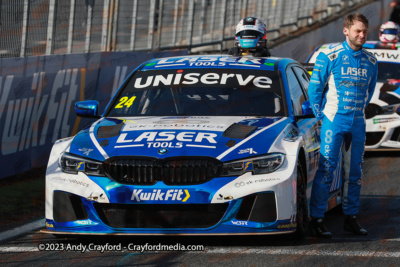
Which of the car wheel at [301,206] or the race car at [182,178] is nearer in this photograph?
the race car at [182,178]

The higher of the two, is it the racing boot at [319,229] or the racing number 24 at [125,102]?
the racing number 24 at [125,102]

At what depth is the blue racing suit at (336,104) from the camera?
25.3ft

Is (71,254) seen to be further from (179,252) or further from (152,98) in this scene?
(152,98)

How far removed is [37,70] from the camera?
12078mm

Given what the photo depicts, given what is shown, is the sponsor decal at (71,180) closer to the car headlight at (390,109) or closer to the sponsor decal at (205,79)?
the sponsor decal at (205,79)

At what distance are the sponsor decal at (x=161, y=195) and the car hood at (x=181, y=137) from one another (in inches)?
11.0

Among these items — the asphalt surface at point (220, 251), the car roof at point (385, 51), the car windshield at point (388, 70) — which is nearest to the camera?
the asphalt surface at point (220, 251)

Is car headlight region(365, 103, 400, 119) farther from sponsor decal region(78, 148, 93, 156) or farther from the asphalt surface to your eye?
sponsor decal region(78, 148, 93, 156)

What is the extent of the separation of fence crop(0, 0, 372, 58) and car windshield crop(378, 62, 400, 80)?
4341mm

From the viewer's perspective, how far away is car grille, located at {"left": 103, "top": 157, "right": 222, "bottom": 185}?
694cm

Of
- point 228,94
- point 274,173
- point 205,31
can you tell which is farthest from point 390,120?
Answer: point 205,31

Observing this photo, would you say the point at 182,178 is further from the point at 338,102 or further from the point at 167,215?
the point at 338,102

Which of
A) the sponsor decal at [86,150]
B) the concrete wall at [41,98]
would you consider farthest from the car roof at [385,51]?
the sponsor decal at [86,150]

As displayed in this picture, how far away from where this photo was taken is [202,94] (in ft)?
27.2
